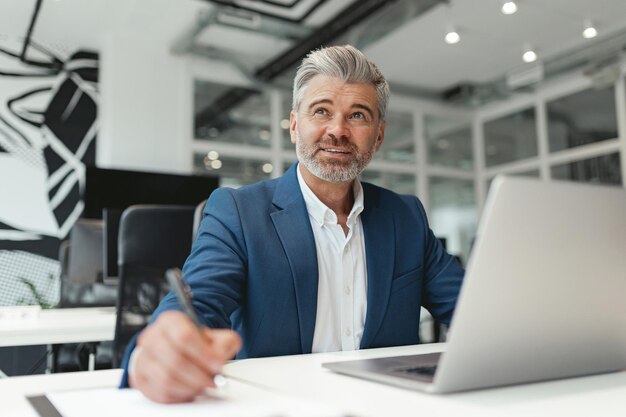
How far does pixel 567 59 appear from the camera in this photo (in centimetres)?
651

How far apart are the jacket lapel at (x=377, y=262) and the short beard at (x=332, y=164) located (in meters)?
0.09

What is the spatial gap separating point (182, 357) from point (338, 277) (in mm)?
783

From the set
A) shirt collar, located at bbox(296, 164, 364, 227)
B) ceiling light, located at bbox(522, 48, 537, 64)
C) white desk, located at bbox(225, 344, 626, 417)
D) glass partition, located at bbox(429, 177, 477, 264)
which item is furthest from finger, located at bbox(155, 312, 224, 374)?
glass partition, located at bbox(429, 177, 477, 264)

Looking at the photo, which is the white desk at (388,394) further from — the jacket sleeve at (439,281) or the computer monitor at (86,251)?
the computer monitor at (86,251)

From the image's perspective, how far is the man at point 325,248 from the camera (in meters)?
1.28

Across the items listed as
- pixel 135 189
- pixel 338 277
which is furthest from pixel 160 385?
pixel 135 189

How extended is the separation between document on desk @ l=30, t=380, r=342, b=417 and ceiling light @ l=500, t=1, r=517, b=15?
531cm

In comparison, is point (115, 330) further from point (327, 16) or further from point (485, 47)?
point (485, 47)

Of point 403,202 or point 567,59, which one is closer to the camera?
point 403,202

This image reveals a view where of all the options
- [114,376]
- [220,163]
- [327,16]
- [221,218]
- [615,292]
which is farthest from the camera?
[220,163]

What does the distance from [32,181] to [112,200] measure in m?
0.83

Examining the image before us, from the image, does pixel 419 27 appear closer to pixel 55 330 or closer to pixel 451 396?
pixel 55 330

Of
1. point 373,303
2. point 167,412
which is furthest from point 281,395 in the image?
point 373,303

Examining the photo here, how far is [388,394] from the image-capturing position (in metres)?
0.71
